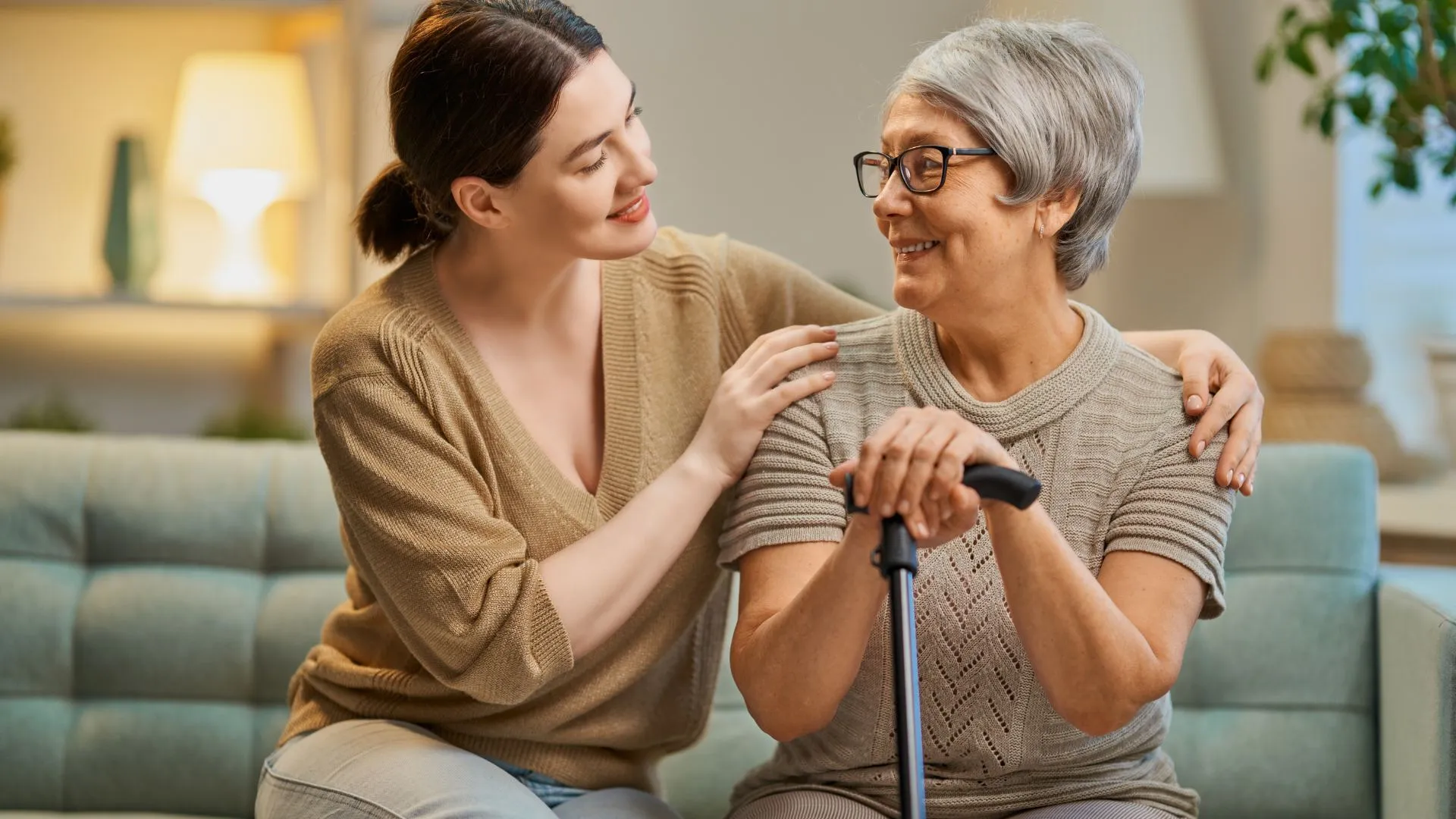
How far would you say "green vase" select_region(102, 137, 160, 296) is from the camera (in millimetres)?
3037

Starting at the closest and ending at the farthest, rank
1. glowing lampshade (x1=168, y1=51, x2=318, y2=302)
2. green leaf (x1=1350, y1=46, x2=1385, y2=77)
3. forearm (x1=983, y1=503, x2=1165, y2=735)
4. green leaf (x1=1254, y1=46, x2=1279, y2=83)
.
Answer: forearm (x1=983, y1=503, x2=1165, y2=735), green leaf (x1=1350, y1=46, x2=1385, y2=77), green leaf (x1=1254, y1=46, x2=1279, y2=83), glowing lampshade (x1=168, y1=51, x2=318, y2=302)

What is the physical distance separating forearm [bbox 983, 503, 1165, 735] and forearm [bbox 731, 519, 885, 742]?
0.11 metres

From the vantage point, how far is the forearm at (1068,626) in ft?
4.01

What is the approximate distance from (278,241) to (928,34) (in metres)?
1.47

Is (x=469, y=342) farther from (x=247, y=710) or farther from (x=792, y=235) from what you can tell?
(x=792, y=235)

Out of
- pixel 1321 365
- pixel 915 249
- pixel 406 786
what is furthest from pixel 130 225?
pixel 1321 365

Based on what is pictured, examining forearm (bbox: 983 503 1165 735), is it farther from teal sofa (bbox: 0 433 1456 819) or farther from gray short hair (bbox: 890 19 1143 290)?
teal sofa (bbox: 0 433 1456 819)

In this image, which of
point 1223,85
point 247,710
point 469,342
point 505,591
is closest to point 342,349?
point 469,342

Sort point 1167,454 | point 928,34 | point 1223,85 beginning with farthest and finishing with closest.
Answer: point 928,34, point 1223,85, point 1167,454

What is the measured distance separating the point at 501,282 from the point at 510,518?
0.25m

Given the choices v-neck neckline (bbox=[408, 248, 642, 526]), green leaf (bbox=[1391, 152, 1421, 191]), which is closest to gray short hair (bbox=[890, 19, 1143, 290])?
v-neck neckline (bbox=[408, 248, 642, 526])

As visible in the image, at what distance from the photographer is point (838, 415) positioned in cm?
142

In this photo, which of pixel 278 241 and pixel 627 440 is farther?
pixel 278 241

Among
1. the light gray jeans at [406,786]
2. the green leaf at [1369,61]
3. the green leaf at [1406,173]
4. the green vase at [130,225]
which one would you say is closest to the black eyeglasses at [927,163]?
the light gray jeans at [406,786]
